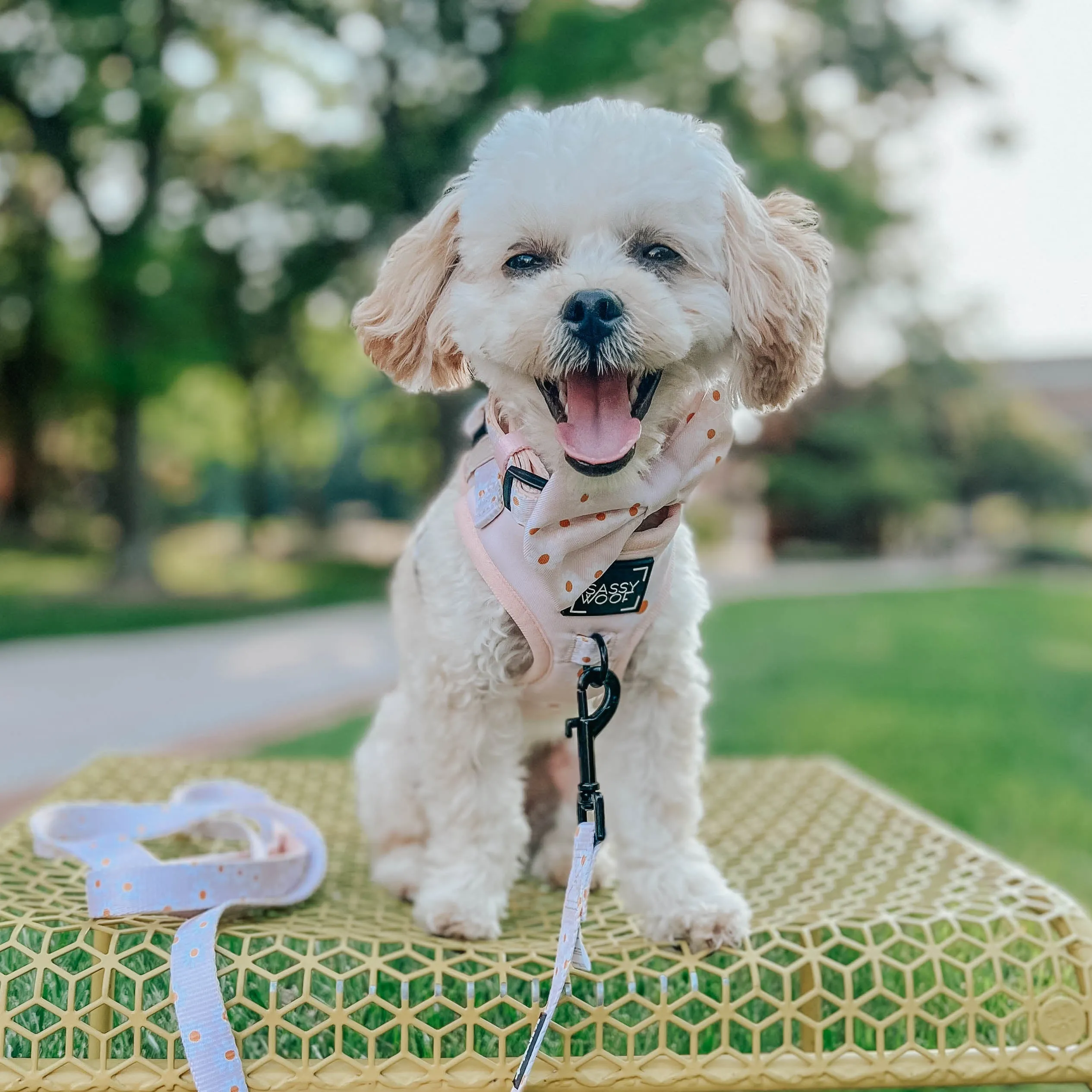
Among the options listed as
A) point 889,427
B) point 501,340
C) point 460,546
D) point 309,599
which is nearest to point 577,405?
point 501,340

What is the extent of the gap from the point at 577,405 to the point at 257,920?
48.9 inches

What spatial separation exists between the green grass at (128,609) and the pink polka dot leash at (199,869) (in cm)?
939

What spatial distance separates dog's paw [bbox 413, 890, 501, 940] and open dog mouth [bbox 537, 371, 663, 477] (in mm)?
910

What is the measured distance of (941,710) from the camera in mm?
7383

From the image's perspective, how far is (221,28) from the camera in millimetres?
16016

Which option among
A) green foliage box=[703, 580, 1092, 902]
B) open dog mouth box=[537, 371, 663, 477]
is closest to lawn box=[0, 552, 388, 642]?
green foliage box=[703, 580, 1092, 902]

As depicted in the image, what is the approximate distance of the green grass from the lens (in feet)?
39.6

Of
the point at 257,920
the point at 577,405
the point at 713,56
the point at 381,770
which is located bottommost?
the point at 257,920

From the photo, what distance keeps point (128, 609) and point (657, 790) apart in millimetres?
12628

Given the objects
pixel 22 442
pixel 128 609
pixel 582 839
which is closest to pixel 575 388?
pixel 582 839

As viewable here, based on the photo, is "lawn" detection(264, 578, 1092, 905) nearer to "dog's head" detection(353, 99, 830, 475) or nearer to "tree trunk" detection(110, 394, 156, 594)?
"dog's head" detection(353, 99, 830, 475)

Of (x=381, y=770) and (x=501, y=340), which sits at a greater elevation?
(x=501, y=340)

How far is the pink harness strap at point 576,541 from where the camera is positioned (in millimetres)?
2035

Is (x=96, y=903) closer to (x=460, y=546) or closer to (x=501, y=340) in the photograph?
(x=460, y=546)
